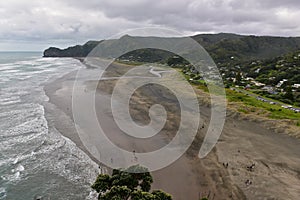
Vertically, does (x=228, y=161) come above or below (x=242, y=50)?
below

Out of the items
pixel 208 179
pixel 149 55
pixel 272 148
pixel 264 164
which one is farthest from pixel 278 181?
pixel 149 55

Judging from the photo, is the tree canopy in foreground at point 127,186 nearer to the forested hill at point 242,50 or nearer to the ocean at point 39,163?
the ocean at point 39,163

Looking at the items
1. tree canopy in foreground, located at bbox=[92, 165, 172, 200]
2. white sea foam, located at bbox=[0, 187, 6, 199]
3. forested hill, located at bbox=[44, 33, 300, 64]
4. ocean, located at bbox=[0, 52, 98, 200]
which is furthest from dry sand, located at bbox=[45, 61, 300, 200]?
forested hill, located at bbox=[44, 33, 300, 64]

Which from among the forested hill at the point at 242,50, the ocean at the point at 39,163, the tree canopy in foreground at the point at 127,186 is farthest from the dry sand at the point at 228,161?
the forested hill at the point at 242,50

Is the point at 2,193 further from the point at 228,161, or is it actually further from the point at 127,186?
the point at 228,161

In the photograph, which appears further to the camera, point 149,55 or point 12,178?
point 149,55

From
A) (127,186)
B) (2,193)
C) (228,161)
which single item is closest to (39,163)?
(2,193)

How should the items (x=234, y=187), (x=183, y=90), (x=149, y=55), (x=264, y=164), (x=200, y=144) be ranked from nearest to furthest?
(x=234, y=187)
(x=264, y=164)
(x=200, y=144)
(x=183, y=90)
(x=149, y=55)

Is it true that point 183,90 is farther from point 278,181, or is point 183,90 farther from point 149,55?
point 149,55

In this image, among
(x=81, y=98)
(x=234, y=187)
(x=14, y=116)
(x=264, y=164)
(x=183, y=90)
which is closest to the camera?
(x=234, y=187)
